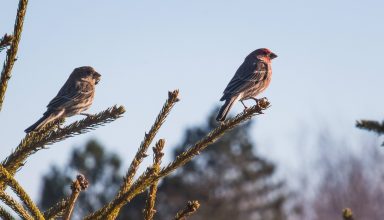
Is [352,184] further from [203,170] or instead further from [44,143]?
[44,143]

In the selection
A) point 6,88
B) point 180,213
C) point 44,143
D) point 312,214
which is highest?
point 6,88

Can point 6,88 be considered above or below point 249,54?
below

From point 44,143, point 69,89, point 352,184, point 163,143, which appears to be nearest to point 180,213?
point 163,143

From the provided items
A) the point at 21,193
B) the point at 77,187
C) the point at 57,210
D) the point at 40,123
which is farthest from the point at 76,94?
the point at 77,187

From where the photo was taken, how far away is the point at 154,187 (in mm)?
4098

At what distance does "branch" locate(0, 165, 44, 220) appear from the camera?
3.65 m

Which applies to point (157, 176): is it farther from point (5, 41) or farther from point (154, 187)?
point (5, 41)

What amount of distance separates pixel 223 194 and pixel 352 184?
126 feet

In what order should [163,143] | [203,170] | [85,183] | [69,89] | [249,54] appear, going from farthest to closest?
[203,170]
[249,54]
[69,89]
[163,143]
[85,183]

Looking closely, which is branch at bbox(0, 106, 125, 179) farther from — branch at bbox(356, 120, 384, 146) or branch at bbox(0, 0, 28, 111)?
branch at bbox(356, 120, 384, 146)

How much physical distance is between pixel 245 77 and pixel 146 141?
659 centimetres

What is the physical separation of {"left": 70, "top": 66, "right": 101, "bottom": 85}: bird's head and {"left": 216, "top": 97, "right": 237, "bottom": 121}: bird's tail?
1.89 m

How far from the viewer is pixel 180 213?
12.6 ft

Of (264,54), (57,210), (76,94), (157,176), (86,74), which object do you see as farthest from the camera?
(264,54)
